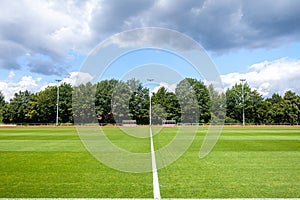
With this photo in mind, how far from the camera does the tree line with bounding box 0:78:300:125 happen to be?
225ft

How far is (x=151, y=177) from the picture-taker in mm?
8500

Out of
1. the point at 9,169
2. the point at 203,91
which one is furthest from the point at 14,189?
the point at 203,91

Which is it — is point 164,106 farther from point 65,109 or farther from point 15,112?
point 15,112

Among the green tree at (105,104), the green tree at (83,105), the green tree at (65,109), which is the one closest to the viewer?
the green tree at (83,105)

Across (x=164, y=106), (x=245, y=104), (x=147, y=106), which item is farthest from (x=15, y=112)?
(x=245, y=104)

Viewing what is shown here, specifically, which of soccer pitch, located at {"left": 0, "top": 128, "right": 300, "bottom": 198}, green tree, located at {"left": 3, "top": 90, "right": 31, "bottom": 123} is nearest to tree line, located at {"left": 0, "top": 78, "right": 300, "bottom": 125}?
green tree, located at {"left": 3, "top": 90, "right": 31, "bottom": 123}

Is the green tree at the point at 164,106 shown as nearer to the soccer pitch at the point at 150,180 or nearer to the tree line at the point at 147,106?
the tree line at the point at 147,106

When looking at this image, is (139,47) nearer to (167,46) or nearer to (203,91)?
(167,46)

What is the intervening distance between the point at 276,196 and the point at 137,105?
63.8m

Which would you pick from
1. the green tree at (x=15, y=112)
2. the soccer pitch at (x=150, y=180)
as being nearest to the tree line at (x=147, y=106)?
the green tree at (x=15, y=112)

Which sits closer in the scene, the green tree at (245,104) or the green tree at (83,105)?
the green tree at (83,105)

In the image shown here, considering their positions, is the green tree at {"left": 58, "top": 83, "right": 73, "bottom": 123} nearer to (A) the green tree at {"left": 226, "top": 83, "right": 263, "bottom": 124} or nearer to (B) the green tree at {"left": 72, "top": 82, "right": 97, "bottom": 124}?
(B) the green tree at {"left": 72, "top": 82, "right": 97, "bottom": 124}

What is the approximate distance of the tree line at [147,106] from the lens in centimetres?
6862

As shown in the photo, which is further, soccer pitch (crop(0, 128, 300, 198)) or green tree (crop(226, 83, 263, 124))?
green tree (crop(226, 83, 263, 124))
